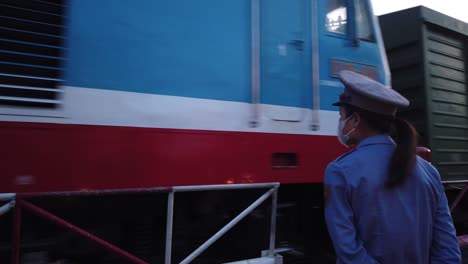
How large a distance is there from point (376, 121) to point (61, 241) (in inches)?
80.9

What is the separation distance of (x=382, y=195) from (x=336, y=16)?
7.87ft

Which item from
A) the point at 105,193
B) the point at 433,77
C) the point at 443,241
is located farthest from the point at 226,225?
the point at 433,77

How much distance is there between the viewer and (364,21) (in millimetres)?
3436

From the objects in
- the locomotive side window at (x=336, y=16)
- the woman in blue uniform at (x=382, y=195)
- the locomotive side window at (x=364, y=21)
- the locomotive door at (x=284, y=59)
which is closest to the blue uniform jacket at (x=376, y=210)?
the woman in blue uniform at (x=382, y=195)

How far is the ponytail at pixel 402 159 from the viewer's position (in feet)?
4.15

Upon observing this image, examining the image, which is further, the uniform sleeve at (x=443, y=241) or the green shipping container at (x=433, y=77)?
the green shipping container at (x=433, y=77)

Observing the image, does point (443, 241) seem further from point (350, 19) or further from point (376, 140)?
point (350, 19)

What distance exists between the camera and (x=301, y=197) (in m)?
3.36

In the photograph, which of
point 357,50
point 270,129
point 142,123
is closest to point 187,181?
point 142,123

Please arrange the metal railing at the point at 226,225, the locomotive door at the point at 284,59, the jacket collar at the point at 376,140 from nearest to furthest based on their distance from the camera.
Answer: the jacket collar at the point at 376,140 < the metal railing at the point at 226,225 < the locomotive door at the point at 284,59

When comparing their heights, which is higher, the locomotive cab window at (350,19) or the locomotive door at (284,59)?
the locomotive cab window at (350,19)

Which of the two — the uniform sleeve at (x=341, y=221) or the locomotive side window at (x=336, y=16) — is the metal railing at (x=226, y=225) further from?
the locomotive side window at (x=336, y=16)

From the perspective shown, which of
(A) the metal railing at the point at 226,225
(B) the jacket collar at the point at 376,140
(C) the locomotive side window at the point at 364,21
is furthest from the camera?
(C) the locomotive side window at the point at 364,21

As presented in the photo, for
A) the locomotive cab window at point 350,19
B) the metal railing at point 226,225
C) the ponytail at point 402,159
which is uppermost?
the locomotive cab window at point 350,19
